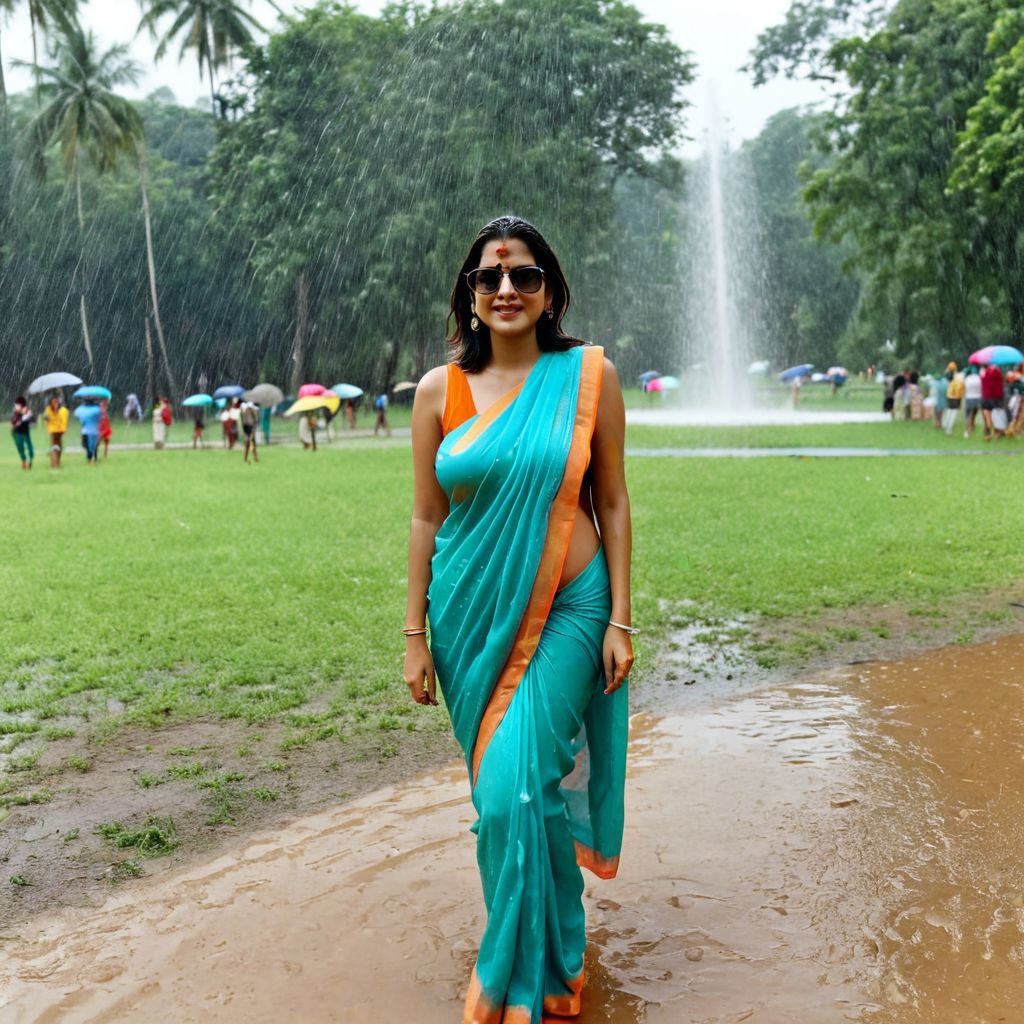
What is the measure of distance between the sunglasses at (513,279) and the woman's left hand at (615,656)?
87 centimetres

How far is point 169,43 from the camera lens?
41.2 metres

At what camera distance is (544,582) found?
277cm

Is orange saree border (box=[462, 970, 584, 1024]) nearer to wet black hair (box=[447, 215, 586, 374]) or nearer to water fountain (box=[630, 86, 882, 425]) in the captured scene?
wet black hair (box=[447, 215, 586, 374])

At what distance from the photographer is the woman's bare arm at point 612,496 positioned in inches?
112

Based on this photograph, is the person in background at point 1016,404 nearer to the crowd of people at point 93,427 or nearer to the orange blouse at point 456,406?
the crowd of people at point 93,427

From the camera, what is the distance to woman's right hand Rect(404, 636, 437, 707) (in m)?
2.97

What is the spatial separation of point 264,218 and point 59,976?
37.4 metres

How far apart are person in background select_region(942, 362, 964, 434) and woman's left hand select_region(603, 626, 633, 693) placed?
22.3 meters

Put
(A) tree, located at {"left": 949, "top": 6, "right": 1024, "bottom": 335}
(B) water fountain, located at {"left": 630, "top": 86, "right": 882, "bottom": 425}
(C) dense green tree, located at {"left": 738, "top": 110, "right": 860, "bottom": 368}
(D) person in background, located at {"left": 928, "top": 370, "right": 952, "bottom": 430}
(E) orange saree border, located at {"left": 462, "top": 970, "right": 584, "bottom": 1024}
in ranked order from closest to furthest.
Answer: (E) orange saree border, located at {"left": 462, "top": 970, "right": 584, "bottom": 1024} < (A) tree, located at {"left": 949, "top": 6, "right": 1024, "bottom": 335} < (D) person in background, located at {"left": 928, "top": 370, "right": 952, "bottom": 430} < (B) water fountain, located at {"left": 630, "top": 86, "right": 882, "bottom": 425} < (C) dense green tree, located at {"left": 738, "top": 110, "right": 860, "bottom": 368}

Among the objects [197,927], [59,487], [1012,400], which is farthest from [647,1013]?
[1012,400]

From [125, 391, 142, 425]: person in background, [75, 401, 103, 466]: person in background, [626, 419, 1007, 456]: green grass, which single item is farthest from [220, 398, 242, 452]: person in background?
[125, 391, 142, 425]: person in background

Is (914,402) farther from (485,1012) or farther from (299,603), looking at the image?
(485,1012)

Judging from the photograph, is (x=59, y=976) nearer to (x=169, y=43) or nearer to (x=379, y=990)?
(x=379, y=990)

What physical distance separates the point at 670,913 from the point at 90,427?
2069 centimetres
